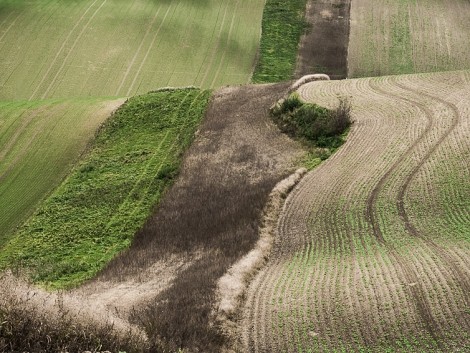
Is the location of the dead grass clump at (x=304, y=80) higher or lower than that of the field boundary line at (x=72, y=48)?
lower

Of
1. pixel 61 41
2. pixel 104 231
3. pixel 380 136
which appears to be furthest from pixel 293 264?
pixel 61 41

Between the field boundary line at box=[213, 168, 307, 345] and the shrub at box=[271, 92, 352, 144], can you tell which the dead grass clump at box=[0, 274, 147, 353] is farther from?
the shrub at box=[271, 92, 352, 144]

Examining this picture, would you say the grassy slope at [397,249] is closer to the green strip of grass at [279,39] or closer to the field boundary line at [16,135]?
the green strip of grass at [279,39]

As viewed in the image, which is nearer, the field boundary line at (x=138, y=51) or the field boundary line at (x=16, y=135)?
the field boundary line at (x=16, y=135)

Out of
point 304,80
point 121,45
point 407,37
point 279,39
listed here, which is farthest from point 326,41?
point 121,45

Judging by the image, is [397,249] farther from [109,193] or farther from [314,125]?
[109,193]

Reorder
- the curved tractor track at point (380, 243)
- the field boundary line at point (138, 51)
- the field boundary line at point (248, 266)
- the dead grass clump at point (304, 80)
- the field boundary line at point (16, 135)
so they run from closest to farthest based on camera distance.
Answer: the curved tractor track at point (380, 243) < the field boundary line at point (248, 266) < the field boundary line at point (16, 135) < the dead grass clump at point (304, 80) < the field boundary line at point (138, 51)

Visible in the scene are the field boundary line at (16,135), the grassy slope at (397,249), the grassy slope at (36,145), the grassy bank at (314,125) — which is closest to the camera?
the grassy slope at (397,249)

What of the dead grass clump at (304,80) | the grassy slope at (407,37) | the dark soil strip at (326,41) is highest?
the dead grass clump at (304,80)

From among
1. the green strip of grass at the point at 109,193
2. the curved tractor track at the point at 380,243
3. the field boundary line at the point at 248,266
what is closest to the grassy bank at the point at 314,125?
the curved tractor track at the point at 380,243
